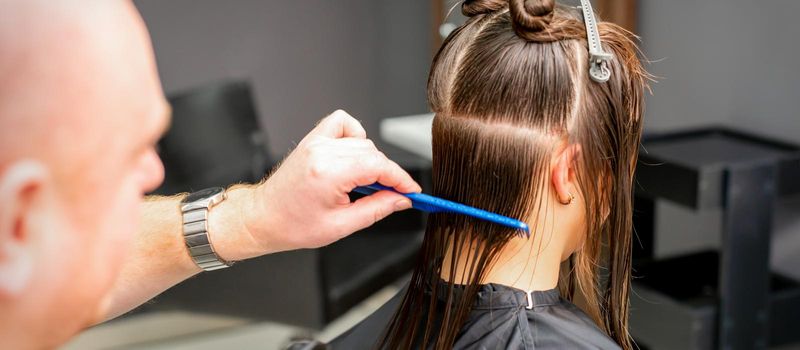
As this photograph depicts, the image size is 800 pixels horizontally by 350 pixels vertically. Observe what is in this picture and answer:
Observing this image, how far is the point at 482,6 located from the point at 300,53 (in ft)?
11.1

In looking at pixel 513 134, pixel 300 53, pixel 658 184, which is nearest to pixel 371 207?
pixel 513 134

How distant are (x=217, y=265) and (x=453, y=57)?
46 cm

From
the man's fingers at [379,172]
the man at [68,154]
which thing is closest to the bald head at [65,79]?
the man at [68,154]

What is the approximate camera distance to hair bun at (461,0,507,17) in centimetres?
122

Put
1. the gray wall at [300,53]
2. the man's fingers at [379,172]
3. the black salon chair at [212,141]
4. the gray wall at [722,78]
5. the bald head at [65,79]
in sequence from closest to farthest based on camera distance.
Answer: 1. the bald head at [65,79]
2. the man's fingers at [379,172]
3. the gray wall at [722,78]
4. the black salon chair at [212,141]
5. the gray wall at [300,53]

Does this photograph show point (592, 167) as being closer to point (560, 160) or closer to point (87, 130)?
point (560, 160)

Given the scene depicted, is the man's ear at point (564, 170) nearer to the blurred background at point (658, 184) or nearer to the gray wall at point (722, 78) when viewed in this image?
the blurred background at point (658, 184)

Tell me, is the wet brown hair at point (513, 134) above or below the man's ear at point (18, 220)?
below

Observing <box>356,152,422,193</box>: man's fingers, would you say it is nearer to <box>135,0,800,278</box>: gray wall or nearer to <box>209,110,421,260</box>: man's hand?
<box>209,110,421,260</box>: man's hand

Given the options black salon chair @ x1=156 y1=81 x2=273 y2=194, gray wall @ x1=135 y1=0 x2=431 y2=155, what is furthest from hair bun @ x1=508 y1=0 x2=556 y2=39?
gray wall @ x1=135 y1=0 x2=431 y2=155

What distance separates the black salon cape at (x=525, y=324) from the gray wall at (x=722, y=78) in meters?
1.77

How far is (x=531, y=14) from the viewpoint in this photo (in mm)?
1105

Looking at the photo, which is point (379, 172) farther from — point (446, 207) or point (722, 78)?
point (722, 78)

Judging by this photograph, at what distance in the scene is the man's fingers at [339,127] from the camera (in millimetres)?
1209
